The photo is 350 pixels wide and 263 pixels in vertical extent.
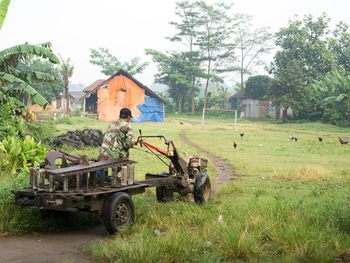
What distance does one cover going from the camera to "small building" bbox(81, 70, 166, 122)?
46562mm

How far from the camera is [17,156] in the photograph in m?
11.6

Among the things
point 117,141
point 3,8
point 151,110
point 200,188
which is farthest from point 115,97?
point 117,141

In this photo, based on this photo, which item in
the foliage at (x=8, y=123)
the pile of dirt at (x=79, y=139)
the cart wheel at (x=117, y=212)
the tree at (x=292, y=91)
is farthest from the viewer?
the tree at (x=292, y=91)

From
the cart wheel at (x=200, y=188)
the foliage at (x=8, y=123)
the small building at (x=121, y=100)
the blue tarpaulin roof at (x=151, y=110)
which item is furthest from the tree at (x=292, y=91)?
the cart wheel at (x=200, y=188)

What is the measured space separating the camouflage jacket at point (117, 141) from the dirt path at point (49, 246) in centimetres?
137

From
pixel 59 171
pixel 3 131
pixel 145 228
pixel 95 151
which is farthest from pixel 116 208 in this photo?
pixel 95 151

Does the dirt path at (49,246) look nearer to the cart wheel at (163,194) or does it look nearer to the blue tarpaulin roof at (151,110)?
the cart wheel at (163,194)

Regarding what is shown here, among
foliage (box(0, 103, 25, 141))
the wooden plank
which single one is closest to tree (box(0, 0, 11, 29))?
foliage (box(0, 103, 25, 141))

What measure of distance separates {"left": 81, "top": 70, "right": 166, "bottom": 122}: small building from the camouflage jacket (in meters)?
39.0

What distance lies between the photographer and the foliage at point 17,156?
11.5 metres

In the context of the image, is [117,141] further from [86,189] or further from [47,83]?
[47,83]

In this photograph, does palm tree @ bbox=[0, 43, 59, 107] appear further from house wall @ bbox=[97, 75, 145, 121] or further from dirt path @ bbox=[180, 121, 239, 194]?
house wall @ bbox=[97, 75, 145, 121]

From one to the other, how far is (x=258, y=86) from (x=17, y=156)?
5444 centimetres

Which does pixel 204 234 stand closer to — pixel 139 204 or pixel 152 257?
pixel 152 257
